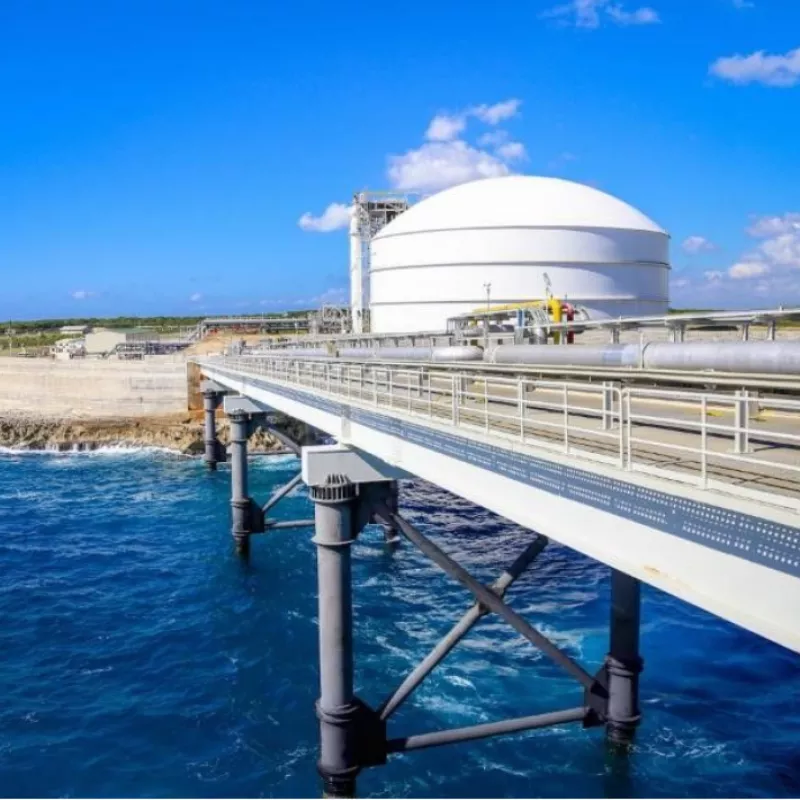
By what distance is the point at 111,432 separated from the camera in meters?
48.1

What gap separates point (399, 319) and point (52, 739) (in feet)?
127

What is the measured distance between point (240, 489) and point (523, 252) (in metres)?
26.0

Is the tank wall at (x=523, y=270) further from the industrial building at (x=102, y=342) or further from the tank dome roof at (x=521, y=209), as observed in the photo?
the industrial building at (x=102, y=342)

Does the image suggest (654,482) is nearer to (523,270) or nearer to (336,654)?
(336,654)

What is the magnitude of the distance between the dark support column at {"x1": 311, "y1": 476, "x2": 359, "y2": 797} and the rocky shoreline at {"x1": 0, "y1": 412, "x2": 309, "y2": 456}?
33.5 metres

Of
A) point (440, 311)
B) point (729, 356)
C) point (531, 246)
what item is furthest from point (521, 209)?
point (729, 356)

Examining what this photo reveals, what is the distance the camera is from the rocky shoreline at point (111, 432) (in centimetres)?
4673

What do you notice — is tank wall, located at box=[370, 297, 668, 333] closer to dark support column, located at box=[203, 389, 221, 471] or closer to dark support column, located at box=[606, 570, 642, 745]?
dark support column, located at box=[203, 389, 221, 471]

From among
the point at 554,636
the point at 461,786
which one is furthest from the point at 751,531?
the point at 554,636

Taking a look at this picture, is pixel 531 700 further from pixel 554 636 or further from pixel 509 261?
pixel 509 261

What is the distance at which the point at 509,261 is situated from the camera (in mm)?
46375

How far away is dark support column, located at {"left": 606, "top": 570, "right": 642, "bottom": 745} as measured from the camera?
13.9 metres

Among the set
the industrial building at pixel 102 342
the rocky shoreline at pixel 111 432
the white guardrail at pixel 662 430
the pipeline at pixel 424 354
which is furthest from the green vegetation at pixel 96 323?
the white guardrail at pixel 662 430

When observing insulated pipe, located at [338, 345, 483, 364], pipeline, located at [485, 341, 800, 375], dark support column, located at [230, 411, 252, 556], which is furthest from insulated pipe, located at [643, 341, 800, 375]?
dark support column, located at [230, 411, 252, 556]
